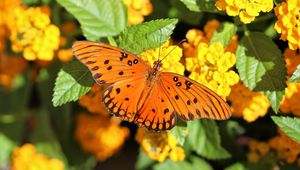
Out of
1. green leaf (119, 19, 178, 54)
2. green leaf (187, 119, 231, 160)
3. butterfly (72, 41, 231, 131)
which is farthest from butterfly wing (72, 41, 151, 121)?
green leaf (187, 119, 231, 160)

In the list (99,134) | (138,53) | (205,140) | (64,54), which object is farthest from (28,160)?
(138,53)

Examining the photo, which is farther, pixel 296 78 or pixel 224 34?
pixel 224 34

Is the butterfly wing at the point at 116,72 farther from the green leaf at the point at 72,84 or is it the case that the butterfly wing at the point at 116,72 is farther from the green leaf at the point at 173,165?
the green leaf at the point at 173,165

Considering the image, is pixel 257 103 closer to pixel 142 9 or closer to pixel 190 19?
pixel 190 19

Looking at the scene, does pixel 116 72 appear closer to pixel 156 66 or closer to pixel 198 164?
pixel 156 66

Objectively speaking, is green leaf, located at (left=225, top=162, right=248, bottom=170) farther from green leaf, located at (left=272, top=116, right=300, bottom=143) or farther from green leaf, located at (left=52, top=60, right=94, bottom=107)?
green leaf, located at (left=52, top=60, right=94, bottom=107)

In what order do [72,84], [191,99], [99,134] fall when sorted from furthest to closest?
1. [99,134]
2. [72,84]
3. [191,99]

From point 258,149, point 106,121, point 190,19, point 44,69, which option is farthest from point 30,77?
point 258,149
